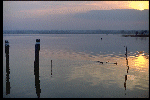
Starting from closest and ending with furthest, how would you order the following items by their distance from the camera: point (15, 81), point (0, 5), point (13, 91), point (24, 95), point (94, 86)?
point (0, 5) < point (24, 95) < point (13, 91) < point (94, 86) < point (15, 81)

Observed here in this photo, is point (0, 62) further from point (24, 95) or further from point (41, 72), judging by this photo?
point (41, 72)

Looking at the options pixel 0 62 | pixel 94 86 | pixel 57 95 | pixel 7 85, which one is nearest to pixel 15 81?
pixel 7 85

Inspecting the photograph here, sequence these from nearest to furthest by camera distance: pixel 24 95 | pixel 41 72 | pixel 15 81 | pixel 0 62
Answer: pixel 0 62 < pixel 24 95 < pixel 15 81 < pixel 41 72

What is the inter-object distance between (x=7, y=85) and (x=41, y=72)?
217 inches

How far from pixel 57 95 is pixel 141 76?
9.36 metres

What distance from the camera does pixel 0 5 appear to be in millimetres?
7090

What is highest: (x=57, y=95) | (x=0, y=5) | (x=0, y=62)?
(x=0, y=5)

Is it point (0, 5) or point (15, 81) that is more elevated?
point (0, 5)

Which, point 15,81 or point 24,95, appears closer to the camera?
point 24,95

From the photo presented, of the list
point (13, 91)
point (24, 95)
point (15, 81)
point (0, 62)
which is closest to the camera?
point (0, 62)

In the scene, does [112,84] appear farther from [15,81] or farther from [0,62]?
[0,62]

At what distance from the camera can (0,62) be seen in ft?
26.3

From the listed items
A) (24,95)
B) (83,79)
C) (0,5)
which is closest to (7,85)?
(24,95)

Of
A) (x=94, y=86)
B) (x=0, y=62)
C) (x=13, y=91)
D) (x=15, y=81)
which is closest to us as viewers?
→ (x=0, y=62)
